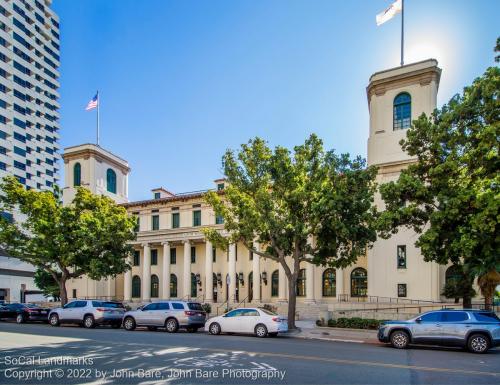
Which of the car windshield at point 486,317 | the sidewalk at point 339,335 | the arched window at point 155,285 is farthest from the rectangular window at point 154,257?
the car windshield at point 486,317

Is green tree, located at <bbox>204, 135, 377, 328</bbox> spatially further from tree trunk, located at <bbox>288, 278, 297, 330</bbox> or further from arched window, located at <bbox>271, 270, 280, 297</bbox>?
arched window, located at <bbox>271, 270, 280, 297</bbox>

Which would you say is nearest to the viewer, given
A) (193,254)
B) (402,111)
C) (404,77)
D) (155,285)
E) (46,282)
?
(404,77)

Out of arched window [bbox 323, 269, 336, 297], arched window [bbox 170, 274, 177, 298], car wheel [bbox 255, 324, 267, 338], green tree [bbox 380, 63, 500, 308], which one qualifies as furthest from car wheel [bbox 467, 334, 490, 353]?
arched window [bbox 170, 274, 177, 298]

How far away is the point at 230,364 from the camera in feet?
35.3

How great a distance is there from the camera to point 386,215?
→ 18109 mm

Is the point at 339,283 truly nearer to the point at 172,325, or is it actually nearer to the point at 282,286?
the point at 282,286

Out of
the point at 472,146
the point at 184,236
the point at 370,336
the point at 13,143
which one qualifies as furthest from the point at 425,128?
the point at 13,143

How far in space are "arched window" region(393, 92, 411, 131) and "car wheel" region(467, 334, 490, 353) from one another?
907 inches

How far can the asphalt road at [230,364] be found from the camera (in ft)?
29.8

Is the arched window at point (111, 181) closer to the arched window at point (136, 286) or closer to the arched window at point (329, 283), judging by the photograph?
the arched window at point (136, 286)

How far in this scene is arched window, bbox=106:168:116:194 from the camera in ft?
167

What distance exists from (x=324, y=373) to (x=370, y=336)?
410 inches

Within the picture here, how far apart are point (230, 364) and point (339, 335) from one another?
10.1m

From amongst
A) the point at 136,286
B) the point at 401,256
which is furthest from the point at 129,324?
the point at 136,286
